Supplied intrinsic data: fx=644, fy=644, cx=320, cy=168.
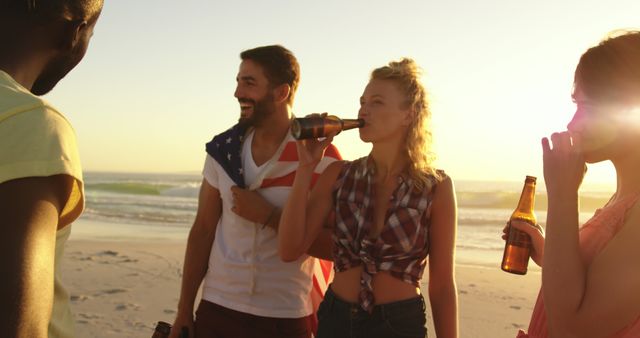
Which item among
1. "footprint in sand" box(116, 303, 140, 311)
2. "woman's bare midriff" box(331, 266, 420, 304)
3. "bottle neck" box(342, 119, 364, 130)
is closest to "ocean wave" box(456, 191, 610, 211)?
"footprint in sand" box(116, 303, 140, 311)

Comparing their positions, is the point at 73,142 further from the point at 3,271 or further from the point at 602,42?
the point at 602,42

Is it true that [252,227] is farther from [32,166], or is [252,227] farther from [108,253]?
[108,253]

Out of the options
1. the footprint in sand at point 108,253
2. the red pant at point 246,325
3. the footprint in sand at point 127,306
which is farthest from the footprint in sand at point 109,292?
the red pant at point 246,325

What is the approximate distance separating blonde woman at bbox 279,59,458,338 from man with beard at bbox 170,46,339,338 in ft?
0.83

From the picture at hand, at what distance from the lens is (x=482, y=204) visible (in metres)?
31.2

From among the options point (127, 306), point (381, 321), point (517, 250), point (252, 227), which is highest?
point (517, 250)

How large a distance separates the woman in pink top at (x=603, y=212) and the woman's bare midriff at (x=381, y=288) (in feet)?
3.05

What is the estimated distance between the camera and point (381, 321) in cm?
295

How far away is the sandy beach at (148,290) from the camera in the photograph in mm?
6777

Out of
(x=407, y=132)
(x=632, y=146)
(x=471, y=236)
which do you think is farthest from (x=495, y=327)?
(x=471, y=236)

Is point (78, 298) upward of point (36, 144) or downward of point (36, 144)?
downward

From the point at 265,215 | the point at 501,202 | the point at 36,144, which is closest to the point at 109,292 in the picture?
the point at 265,215

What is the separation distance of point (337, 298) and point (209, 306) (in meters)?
0.86

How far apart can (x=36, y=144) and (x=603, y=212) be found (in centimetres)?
181
